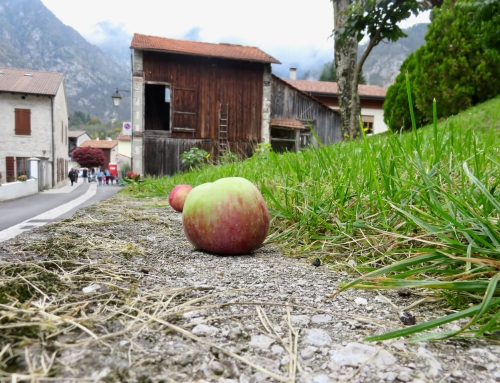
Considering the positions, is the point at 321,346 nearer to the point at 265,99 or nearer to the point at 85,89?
the point at 265,99

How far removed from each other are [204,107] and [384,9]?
9.41 m

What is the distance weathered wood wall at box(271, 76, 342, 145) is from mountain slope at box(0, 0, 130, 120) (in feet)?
345

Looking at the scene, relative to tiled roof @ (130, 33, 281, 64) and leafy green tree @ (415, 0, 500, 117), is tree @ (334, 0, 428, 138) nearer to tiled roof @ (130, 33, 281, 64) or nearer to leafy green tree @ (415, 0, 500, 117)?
leafy green tree @ (415, 0, 500, 117)

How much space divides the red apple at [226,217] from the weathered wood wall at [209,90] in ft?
42.9

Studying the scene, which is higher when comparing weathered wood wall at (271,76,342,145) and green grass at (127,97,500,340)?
weathered wood wall at (271,76,342,145)

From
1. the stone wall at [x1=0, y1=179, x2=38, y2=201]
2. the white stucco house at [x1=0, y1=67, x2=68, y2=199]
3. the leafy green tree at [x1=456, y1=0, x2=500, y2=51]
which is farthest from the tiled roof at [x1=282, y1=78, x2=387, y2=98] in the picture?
the leafy green tree at [x1=456, y1=0, x2=500, y2=51]

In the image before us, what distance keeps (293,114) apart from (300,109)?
1.73ft

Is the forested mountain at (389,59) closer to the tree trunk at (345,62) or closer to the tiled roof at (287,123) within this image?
the tiled roof at (287,123)

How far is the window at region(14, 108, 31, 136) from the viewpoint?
19609 millimetres

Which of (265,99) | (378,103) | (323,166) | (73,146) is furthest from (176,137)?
(73,146)

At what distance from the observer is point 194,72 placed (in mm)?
14070

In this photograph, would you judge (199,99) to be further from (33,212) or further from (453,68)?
(33,212)

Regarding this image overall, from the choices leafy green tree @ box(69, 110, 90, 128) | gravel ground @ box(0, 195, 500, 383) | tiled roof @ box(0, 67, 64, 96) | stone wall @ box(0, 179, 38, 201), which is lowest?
stone wall @ box(0, 179, 38, 201)

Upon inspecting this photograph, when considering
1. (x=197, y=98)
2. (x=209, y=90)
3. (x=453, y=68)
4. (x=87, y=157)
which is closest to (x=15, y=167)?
(x=197, y=98)
